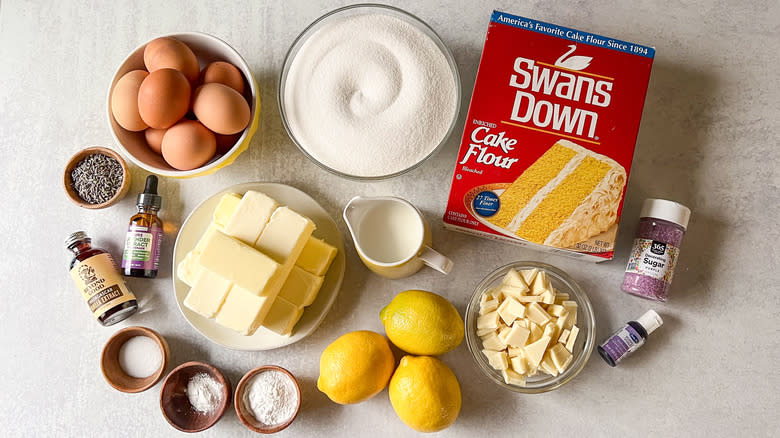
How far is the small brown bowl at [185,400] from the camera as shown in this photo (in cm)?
118

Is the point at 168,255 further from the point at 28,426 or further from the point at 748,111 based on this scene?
the point at 748,111

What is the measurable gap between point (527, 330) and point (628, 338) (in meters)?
0.25

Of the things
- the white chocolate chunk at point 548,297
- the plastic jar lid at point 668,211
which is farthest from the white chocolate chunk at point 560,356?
the plastic jar lid at point 668,211

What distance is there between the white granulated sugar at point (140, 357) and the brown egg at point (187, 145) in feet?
1.48

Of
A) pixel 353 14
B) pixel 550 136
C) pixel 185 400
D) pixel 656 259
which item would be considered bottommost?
pixel 185 400

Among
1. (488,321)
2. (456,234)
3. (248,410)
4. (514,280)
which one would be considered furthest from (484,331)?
(248,410)

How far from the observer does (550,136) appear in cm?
116

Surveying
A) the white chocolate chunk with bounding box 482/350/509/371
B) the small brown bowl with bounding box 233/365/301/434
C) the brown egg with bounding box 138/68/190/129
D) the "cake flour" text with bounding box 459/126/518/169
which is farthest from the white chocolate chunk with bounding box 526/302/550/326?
Answer: the brown egg with bounding box 138/68/190/129

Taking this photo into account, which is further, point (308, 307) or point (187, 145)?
point (308, 307)

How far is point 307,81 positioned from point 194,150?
0.29 metres

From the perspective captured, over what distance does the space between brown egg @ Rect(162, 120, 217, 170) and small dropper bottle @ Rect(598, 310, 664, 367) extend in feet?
3.27

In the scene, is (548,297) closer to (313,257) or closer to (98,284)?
(313,257)

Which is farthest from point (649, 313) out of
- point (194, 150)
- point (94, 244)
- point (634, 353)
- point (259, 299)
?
point (94, 244)

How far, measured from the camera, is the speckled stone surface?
49.1 inches
